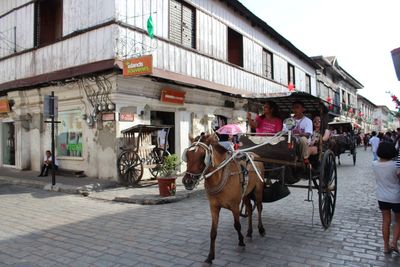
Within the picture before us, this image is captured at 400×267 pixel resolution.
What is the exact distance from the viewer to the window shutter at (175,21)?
12906 millimetres

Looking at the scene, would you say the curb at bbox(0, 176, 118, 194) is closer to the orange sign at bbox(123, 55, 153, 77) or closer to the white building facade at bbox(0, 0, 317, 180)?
the white building facade at bbox(0, 0, 317, 180)

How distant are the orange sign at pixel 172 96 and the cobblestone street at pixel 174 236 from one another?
498 cm

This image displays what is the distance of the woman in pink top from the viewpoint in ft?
20.8

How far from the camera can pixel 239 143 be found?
19.7ft

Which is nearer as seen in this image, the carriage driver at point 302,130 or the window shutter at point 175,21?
the carriage driver at point 302,130

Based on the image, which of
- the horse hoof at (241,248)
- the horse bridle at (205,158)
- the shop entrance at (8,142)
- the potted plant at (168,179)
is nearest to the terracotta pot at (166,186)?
the potted plant at (168,179)

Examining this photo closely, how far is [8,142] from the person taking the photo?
1648 cm

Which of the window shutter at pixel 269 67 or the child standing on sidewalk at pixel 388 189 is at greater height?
the window shutter at pixel 269 67

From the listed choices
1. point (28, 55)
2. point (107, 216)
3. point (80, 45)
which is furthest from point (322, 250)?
point (28, 55)

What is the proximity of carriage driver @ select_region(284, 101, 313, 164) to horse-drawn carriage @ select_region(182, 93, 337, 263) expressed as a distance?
0.08 meters

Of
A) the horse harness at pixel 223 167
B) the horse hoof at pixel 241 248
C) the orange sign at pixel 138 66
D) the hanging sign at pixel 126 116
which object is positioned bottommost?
the horse hoof at pixel 241 248

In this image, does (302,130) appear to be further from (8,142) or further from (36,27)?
(8,142)

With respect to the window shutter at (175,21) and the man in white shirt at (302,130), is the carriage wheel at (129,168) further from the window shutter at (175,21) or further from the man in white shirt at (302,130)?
the man in white shirt at (302,130)

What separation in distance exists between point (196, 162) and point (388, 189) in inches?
105
